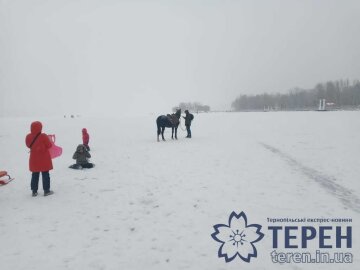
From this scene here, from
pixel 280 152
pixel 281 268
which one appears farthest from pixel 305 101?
pixel 281 268

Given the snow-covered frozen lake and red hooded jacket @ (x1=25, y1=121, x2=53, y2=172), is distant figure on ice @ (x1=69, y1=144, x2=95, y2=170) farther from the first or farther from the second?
red hooded jacket @ (x1=25, y1=121, x2=53, y2=172)

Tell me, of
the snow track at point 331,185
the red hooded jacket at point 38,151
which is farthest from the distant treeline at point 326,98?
the red hooded jacket at point 38,151

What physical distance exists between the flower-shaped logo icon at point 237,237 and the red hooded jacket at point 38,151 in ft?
18.4

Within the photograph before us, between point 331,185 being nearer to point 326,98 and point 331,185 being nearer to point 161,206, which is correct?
point 161,206

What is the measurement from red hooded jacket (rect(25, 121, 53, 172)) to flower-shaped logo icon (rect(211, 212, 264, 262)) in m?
5.62

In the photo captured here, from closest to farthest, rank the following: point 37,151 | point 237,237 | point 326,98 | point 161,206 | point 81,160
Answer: point 237,237 < point 161,206 < point 37,151 < point 81,160 < point 326,98

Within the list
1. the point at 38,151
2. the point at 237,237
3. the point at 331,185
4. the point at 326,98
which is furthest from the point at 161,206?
the point at 326,98

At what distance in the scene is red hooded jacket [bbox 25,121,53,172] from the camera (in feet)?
26.7

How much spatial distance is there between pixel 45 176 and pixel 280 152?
1203cm

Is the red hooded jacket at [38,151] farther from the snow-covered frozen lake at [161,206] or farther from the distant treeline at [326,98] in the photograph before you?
the distant treeline at [326,98]

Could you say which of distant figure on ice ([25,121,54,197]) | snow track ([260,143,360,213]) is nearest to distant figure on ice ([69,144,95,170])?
distant figure on ice ([25,121,54,197])

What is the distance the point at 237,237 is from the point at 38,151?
6431mm

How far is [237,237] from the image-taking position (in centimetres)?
580

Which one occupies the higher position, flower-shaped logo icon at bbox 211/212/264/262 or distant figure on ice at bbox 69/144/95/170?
distant figure on ice at bbox 69/144/95/170
